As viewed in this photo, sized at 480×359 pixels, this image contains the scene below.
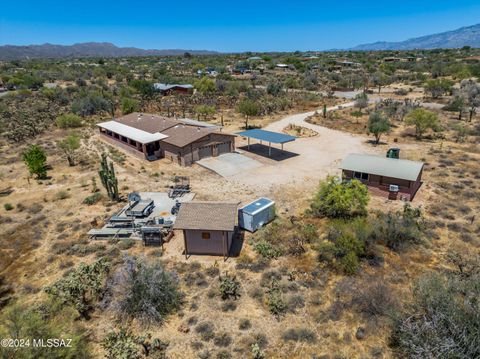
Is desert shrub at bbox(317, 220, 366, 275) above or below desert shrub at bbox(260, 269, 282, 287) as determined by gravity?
above

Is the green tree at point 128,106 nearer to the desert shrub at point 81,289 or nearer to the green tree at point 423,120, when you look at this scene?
the desert shrub at point 81,289

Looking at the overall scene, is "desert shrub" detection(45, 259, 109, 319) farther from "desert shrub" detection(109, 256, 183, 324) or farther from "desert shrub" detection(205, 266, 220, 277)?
"desert shrub" detection(205, 266, 220, 277)

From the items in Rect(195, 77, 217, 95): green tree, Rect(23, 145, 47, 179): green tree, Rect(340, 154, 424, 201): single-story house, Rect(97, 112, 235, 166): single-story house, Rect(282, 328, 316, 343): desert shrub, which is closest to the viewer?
Rect(282, 328, 316, 343): desert shrub

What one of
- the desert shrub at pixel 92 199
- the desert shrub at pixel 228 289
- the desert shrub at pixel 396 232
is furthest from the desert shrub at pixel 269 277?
the desert shrub at pixel 92 199

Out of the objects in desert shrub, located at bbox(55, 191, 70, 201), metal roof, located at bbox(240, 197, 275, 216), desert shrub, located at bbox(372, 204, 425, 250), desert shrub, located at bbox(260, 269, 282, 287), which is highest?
metal roof, located at bbox(240, 197, 275, 216)

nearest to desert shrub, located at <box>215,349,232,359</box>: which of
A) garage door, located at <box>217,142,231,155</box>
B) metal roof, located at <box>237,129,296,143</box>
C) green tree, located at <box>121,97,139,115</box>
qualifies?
metal roof, located at <box>237,129,296,143</box>

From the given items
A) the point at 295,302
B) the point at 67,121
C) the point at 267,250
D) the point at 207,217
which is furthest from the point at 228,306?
the point at 67,121

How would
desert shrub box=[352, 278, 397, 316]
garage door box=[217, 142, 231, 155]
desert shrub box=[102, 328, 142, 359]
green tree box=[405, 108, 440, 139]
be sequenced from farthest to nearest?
green tree box=[405, 108, 440, 139], garage door box=[217, 142, 231, 155], desert shrub box=[352, 278, 397, 316], desert shrub box=[102, 328, 142, 359]

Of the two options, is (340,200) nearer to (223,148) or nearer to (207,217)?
(207,217)
